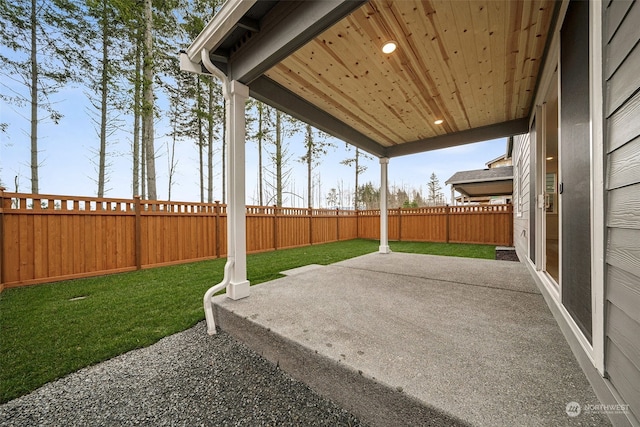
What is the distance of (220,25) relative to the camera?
5.85 feet

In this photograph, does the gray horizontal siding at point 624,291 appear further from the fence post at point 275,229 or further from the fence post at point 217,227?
the fence post at point 275,229

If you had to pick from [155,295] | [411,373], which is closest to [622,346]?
[411,373]

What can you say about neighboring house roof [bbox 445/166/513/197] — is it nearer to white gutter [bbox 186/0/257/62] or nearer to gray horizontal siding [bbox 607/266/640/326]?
gray horizontal siding [bbox 607/266/640/326]

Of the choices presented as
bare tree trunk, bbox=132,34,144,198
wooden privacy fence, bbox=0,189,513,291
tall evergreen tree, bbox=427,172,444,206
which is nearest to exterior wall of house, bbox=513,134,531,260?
wooden privacy fence, bbox=0,189,513,291

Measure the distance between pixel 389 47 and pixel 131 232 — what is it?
4744mm

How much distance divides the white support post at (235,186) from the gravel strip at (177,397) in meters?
0.65

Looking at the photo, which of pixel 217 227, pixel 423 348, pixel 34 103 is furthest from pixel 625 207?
pixel 34 103

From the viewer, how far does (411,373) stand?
106 cm

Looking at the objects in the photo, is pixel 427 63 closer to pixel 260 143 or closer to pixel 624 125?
pixel 624 125

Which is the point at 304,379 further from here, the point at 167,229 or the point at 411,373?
the point at 167,229

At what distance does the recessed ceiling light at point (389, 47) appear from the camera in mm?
1883

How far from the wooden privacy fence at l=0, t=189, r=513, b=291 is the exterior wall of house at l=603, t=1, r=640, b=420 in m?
5.35

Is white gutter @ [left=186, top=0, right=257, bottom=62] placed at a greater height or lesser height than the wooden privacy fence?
greater

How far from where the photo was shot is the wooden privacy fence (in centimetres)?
306
